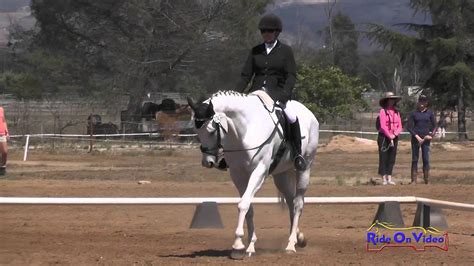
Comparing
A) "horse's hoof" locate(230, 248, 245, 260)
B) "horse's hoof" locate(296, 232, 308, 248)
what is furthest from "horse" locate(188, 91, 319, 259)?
"horse's hoof" locate(296, 232, 308, 248)

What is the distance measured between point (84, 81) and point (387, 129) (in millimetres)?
42451

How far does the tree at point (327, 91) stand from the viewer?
58281 mm

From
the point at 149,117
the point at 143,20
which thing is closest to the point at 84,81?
the point at 143,20

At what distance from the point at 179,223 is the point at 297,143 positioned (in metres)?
4.24

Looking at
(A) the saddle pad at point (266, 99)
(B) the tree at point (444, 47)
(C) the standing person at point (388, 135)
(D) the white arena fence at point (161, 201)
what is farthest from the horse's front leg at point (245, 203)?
(B) the tree at point (444, 47)

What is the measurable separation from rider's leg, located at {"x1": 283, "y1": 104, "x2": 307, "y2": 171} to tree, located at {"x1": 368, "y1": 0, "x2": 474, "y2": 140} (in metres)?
42.1

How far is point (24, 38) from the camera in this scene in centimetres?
7194

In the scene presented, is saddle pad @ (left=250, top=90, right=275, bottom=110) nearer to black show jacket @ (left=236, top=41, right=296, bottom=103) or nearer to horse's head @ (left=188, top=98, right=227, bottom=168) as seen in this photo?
black show jacket @ (left=236, top=41, right=296, bottom=103)

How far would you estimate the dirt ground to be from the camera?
10242 mm

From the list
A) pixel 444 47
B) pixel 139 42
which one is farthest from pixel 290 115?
pixel 139 42

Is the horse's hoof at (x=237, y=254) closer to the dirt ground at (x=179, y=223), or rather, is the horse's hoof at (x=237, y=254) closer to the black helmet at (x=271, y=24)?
the dirt ground at (x=179, y=223)

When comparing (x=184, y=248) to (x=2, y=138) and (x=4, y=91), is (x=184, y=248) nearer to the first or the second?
(x=2, y=138)

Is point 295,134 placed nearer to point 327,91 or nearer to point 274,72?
point 274,72

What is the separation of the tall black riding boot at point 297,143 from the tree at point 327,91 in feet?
154
